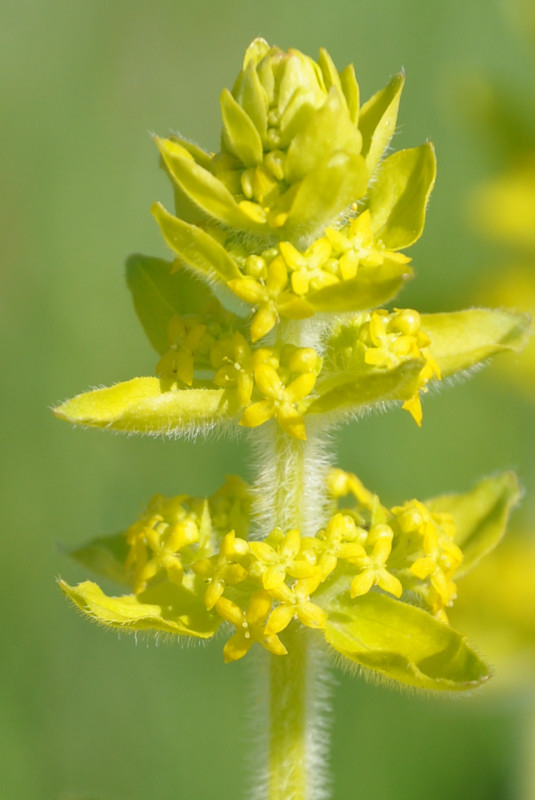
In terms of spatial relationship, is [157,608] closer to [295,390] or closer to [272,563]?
[272,563]

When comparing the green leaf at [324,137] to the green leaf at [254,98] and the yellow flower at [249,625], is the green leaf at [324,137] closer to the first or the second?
the green leaf at [254,98]

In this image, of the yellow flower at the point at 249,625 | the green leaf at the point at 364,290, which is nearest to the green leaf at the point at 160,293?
the green leaf at the point at 364,290

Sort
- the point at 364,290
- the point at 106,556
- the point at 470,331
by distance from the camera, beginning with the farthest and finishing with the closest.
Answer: the point at 106,556 < the point at 470,331 < the point at 364,290

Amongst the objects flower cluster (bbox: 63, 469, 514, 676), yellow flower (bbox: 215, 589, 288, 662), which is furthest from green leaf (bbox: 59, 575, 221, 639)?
yellow flower (bbox: 215, 589, 288, 662)

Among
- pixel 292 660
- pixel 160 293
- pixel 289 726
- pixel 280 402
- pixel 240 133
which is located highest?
pixel 240 133

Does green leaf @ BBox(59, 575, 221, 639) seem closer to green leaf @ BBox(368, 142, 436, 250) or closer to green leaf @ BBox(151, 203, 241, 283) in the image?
green leaf @ BBox(151, 203, 241, 283)

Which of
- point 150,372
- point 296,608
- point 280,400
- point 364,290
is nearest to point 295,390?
point 280,400

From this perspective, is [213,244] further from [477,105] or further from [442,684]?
[477,105]
